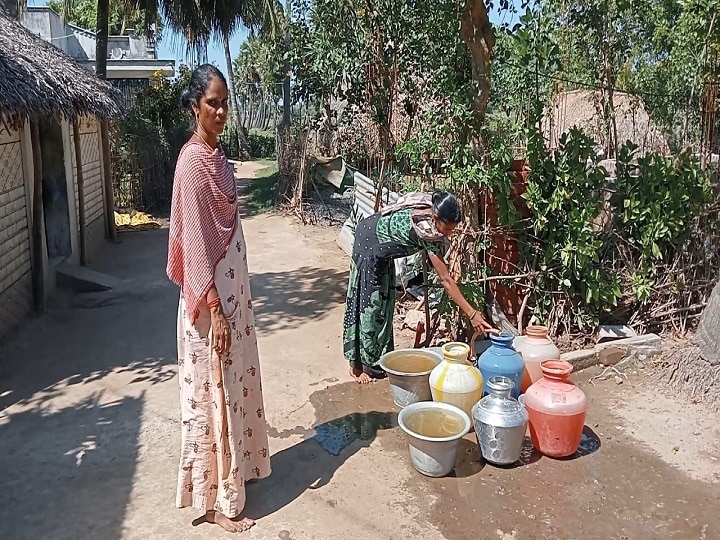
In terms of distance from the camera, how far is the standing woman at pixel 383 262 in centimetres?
370

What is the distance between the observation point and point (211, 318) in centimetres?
261

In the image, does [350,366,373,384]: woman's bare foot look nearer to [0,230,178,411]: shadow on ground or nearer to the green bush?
[0,230,178,411]: shadow on ground

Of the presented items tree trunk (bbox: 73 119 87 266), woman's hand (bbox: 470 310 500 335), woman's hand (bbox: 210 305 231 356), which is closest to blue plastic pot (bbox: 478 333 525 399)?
woman's hand (bbox: 470 310 500 335)

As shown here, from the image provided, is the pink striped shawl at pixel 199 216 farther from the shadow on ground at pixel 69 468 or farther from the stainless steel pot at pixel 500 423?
the stainless steel pot at pixel 500 423

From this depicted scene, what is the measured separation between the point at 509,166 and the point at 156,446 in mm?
3005

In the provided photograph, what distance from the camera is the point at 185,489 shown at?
9.24ft

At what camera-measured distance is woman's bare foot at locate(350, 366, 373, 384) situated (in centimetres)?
441

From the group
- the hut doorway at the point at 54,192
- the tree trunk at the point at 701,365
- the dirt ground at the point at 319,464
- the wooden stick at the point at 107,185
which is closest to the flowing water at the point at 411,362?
the dirt ground at the point at 319,464

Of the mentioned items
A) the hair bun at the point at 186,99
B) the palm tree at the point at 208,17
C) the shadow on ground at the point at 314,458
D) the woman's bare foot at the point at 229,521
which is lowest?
the shadow on ground at the point at 314,458

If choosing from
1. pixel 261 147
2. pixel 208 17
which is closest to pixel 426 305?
pixel 208 17

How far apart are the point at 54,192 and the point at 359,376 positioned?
17.6ft

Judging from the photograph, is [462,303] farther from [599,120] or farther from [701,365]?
[599,120]

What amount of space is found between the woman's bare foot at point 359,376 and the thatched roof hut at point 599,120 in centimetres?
242

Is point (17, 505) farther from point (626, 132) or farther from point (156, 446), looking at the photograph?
point (626, 132)
